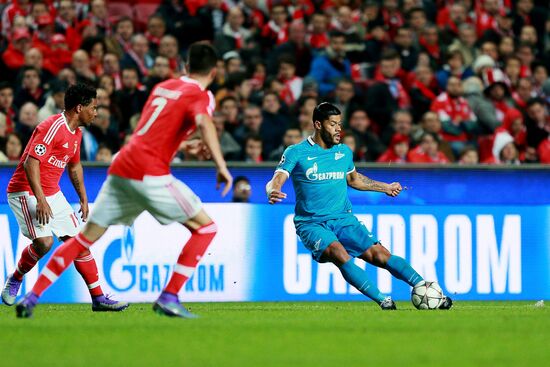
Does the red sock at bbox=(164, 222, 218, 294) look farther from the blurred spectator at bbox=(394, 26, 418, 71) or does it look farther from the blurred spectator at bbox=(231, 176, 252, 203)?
the blurred spectator at bbox=(394, 26, 418, 71)

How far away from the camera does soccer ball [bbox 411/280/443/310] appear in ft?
38.0

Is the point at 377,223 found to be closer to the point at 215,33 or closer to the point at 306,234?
the point at 306,234

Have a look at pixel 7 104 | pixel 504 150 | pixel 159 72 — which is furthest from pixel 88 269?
pixel 504 150

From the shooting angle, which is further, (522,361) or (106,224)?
(106,224)

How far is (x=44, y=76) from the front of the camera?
57.7 ft

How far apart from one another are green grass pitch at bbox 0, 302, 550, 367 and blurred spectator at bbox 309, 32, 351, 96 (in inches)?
345

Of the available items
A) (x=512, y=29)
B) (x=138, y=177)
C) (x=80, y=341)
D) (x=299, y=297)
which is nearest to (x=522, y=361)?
(x=80, y=341)

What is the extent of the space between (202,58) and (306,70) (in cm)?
1013

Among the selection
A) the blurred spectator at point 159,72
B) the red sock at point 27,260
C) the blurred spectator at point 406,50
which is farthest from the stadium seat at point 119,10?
the red sock at point 27,260

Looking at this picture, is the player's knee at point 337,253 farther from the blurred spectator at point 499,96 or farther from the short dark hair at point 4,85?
the blurred spectator at point 499,96

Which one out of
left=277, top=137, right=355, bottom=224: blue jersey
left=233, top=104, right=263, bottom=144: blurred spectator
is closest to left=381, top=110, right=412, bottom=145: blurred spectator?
left=233, top=104, right=263, bottom=144: blurred spectator

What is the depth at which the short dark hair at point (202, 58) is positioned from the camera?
31.4 feet

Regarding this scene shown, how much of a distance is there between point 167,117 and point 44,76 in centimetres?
853

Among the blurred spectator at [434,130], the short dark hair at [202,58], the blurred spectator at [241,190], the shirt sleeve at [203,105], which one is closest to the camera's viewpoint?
the shirt sleeve at [203,105]
